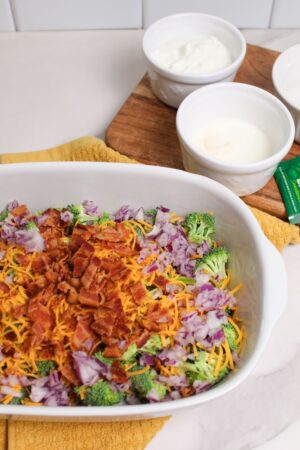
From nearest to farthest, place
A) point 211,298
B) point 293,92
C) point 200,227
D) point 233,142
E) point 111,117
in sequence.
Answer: point 211,298 < point 200,227 < point 233,142 < point 293,92 < point 111,117

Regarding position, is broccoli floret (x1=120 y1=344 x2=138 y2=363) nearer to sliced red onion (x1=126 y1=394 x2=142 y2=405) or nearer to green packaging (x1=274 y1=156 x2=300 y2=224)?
sliced red onion (x1=126 y1=394 x2=142 y2=405)

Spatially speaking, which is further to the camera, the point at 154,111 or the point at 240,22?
the point at 240,22

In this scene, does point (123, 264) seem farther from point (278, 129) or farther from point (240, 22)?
point (240, 22)

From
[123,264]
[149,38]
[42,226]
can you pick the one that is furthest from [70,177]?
[149,38]

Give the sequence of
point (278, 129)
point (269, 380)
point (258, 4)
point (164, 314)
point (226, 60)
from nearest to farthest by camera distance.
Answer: point (164, 314) → point (269, 380) → point (278, 129) → point (226, 60) → point (258, 4)

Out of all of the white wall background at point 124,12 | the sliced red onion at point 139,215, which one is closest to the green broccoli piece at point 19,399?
the sliced red onion at point 139,215

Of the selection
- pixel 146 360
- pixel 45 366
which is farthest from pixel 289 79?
pixel 45 366

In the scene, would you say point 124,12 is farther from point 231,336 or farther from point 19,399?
point 19,399
